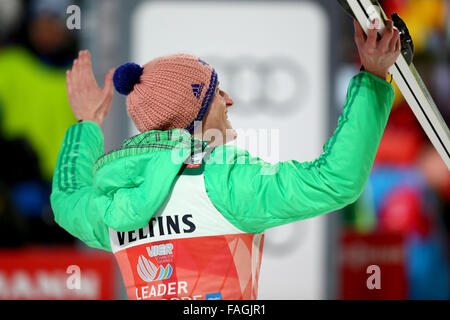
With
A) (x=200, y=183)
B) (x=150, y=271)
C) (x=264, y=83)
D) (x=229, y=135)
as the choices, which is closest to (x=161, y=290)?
(x=150, y=271)

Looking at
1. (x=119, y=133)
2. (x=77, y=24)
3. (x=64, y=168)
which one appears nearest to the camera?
(x=64, y=168)

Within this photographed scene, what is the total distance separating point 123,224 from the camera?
1236 mm

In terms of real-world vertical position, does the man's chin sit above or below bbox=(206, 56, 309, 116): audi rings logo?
below

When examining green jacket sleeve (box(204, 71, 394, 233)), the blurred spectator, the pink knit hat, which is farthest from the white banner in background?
green jacket sleeve (box(204, 71, 394, 233))

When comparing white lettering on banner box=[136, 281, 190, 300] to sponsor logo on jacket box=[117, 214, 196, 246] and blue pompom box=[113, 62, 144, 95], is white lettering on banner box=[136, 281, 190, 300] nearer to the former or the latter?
sponsor logo on jacket box=[117, 214, 196, 246]

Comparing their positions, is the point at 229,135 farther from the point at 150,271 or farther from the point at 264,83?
the point at 264,83

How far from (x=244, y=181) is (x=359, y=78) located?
26 cm

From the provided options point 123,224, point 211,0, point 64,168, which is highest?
point 211,0

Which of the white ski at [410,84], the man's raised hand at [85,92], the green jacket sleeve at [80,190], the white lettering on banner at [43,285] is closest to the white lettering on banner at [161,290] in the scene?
the green jacket sleeve at [80,190]

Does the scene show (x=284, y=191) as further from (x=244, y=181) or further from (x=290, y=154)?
(x=290, y=154)

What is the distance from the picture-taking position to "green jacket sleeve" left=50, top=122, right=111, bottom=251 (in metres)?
1.33

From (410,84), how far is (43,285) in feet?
6.82

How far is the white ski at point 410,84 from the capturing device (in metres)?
1.12
